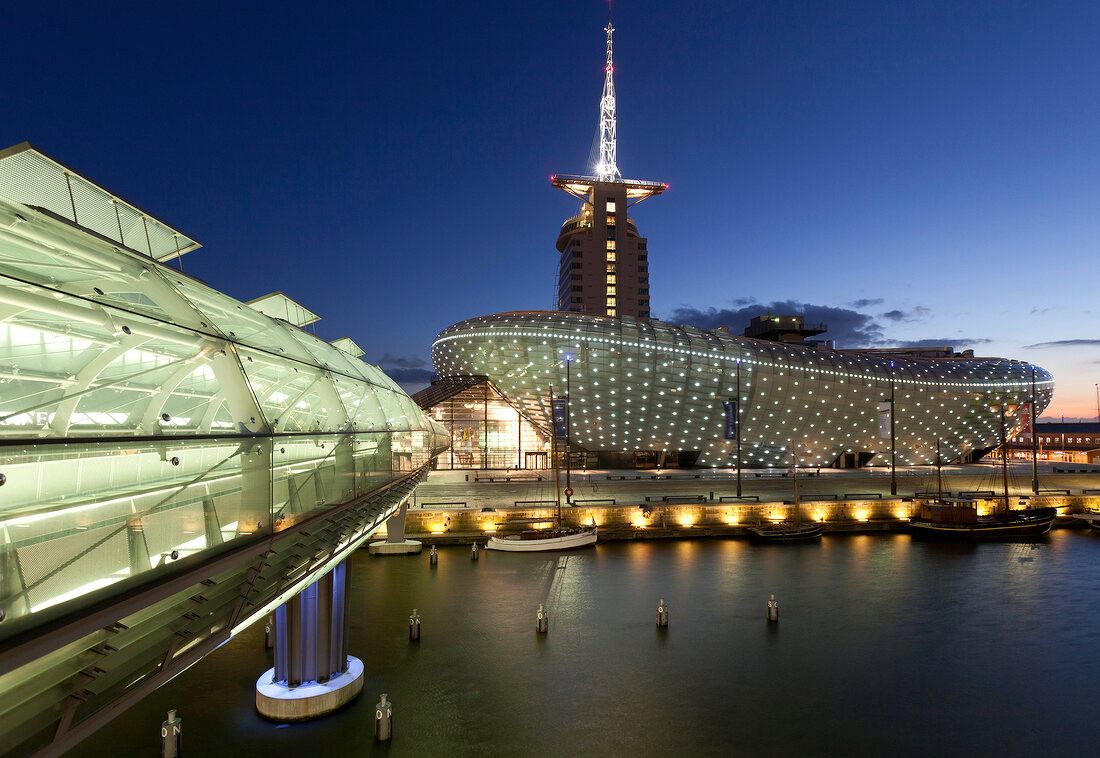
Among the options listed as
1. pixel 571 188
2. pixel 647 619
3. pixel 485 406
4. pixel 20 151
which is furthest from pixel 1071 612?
pixel 571 188

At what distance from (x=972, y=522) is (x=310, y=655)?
37.2 m

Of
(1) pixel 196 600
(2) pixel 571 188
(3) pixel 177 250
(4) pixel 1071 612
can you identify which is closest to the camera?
(1) pixel 196 600

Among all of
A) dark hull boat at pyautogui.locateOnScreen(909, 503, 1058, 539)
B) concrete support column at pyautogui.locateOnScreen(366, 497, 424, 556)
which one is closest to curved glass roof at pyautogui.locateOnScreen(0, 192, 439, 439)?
concrete support column at pyautogui.locateOnScreen(366, 497, 424, 556)

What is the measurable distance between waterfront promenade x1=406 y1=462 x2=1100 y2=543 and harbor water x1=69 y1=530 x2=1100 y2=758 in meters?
3.96

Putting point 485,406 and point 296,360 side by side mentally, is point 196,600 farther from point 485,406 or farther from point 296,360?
point 485,406

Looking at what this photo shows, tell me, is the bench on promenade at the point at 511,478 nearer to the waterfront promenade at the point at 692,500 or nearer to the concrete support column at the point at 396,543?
the waterfront promenade at the point at 692,500

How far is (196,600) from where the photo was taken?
14.3 feet

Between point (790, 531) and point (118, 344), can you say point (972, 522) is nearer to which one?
point (790, 531)

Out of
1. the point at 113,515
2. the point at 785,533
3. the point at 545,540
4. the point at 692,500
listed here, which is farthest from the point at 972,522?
the point at 113,515

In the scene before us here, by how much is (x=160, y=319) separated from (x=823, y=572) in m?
30.2

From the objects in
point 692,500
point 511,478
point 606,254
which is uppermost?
point 606,254

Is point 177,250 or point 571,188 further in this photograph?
point 571,188

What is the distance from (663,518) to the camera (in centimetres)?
3462

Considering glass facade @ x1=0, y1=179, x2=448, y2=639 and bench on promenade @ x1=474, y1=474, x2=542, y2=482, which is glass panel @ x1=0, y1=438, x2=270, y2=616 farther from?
bench on promenade @ x1=474, y1=474, x2=542, y2=482
